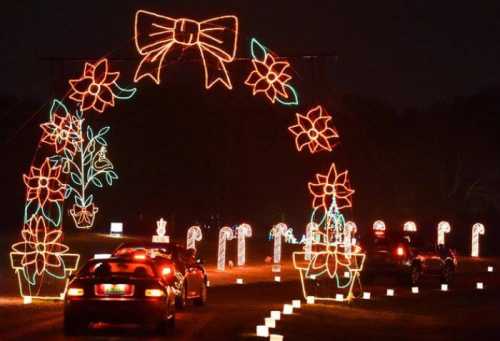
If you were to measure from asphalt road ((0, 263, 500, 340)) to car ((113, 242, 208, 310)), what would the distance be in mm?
322

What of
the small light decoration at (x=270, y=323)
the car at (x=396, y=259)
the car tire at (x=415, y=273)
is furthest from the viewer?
the car tire at (x=415, y=273)

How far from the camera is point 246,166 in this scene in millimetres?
68375

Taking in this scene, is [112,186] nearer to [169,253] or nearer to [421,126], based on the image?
[421,126]

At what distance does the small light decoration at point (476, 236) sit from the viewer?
204ft

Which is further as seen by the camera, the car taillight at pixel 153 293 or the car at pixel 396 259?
the car at pixel 396 259

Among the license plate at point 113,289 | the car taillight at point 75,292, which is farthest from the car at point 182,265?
the car taillight at point 75,292

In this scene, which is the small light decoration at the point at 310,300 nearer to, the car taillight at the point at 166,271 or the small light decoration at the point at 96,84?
the car taillight at the point at 166,271

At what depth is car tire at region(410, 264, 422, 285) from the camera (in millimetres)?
34406

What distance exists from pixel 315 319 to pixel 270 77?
7.15 metres

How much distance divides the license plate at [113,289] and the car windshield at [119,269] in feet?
1.21

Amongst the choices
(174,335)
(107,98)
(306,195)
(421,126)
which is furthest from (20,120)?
(174,335)

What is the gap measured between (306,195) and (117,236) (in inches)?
682

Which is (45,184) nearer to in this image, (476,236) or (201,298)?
(201,298)

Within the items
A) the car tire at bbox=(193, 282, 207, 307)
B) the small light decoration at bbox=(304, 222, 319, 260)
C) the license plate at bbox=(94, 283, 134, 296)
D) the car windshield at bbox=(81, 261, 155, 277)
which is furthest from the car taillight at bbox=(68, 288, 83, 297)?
the small light decoration at bbox=(304, 222, 319, 260)
